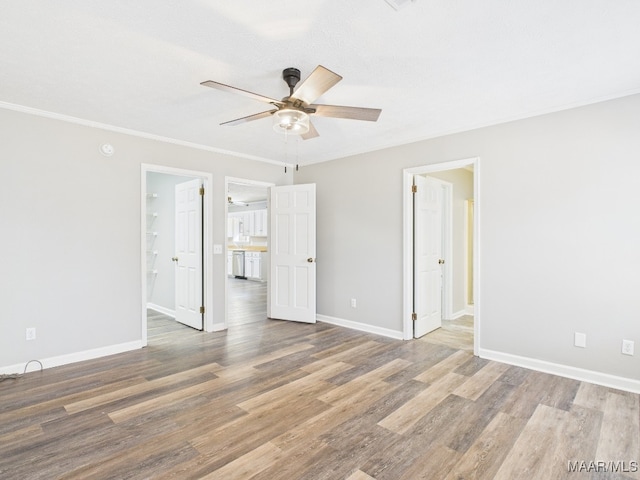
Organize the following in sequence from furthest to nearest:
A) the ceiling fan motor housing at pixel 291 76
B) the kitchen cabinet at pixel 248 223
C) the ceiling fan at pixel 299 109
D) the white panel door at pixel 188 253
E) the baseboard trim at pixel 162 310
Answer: the kitchen cabinet at pixel 248 223, the baseboard trim at pixel 162 310, the white panel door at pixel 188 253, the ceiling fan motor housing at pixel 291 76, the ceiling fan at pixel 299 109

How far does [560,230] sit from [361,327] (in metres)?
2.72

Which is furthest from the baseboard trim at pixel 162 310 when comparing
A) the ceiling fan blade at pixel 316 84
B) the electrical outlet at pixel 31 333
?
the ceiling fan blade at pixel 316 84

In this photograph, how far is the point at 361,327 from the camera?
4828 millimetres

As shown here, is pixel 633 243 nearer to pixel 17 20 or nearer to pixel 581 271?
pixel 581 271

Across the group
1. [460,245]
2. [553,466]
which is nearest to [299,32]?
[553,466]

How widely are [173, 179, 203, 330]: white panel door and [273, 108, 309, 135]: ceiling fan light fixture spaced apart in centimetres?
256

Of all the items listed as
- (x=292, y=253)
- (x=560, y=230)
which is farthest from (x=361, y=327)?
(x=560, y=230)

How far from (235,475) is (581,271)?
11.0 ft

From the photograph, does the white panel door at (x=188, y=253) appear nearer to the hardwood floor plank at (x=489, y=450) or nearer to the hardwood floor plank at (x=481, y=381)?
the hardwood floor plank at (x=481, y=381)

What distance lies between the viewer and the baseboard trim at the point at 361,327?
14.7 feet

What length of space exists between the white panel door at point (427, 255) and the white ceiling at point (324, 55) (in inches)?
→ 47.7

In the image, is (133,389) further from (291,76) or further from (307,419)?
(291,76)

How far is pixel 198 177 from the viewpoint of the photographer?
4.75 metres

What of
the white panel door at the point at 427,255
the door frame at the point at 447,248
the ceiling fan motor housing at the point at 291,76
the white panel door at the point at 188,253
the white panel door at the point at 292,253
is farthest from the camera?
the door frame at the point at 447,248
